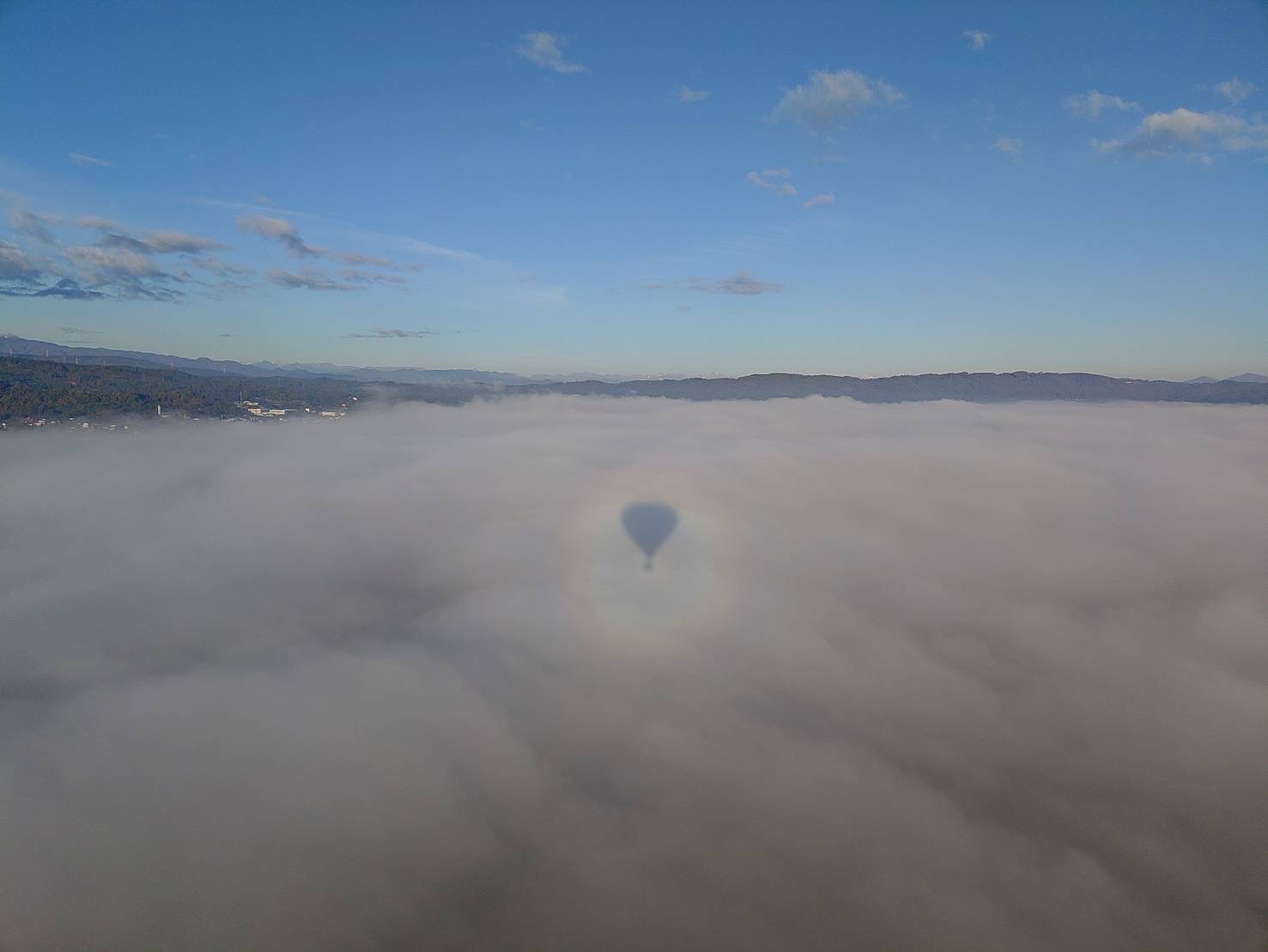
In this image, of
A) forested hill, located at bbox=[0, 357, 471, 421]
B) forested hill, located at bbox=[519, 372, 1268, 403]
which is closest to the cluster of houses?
forested hill, located at bbox=[0, 357, 471, 421]

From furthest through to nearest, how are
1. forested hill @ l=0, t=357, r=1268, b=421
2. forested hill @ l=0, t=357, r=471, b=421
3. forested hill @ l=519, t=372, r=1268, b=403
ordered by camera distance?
1. forested hill @ l=519, t=372, r=1268, b=403
2. forested hill @ l=0, t=357, r=1268, b=421
3. forested hill @ l=0, t=357, r=471, b=421

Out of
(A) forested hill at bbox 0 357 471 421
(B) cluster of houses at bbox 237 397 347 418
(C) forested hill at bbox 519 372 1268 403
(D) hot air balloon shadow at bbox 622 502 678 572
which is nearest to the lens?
(D) hot air balloon shadow at bbox 622 502 678 572

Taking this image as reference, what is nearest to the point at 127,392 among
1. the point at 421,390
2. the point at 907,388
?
the point at 421,390

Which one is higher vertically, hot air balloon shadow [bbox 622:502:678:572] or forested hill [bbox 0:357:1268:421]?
forested hill [bbox 0:357:1268:421]

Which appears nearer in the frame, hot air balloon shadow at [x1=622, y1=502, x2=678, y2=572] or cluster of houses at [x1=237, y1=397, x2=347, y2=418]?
hot air balloon shadow at [x1=622, y1=502, x2=678, y2=572]

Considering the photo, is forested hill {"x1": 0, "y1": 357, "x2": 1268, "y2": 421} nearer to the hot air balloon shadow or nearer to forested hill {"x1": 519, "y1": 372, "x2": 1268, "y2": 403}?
forested hill {"x1": 519, "y1": 372, "x2": 1268, "y2": 403}

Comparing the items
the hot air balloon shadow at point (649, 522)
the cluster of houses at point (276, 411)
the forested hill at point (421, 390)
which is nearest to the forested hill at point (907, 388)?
the forested hill at point (421, 390)

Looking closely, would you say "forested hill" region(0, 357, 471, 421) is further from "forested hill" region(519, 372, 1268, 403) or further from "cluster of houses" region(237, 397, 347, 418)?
"forested hill" region(519, 372, 1268, 403)

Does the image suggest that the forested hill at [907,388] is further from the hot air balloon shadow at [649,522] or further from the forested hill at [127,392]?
the hot air balloon shadow at [649,522]

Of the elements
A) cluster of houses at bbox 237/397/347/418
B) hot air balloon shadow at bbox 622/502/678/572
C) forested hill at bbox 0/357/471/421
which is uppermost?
forested hill at bbox 0/357/471/421
